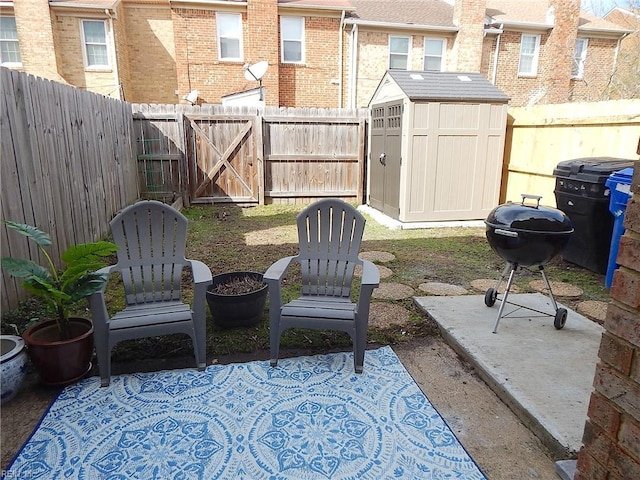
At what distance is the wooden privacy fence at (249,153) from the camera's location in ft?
25.4

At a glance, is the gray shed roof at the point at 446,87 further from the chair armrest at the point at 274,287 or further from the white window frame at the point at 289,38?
the white window frame at the point at 289,38

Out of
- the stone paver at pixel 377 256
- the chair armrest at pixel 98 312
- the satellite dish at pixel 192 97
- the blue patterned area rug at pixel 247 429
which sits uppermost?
the satellite dish at pixel 192 97

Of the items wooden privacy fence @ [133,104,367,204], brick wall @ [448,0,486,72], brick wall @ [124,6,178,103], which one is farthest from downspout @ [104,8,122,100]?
brick wall @ [448,0,486,72]

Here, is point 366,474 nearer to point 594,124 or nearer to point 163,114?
point 594,124

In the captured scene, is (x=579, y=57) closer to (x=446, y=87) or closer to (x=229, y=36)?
(x=446, y=87)

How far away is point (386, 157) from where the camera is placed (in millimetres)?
6910

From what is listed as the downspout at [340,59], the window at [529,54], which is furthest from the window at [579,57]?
the downspout at [340,59]

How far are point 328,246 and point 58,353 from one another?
1.82m

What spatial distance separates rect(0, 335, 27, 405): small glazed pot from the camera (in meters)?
2.18

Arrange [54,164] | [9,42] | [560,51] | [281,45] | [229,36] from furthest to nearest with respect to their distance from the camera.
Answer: [560,51] < [281,45] < [229,36] < [9,42] < [54,164]

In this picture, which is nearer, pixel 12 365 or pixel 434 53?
pixel 12 365

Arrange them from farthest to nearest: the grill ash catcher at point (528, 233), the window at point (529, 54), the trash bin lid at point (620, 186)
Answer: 1. the window at point (529, 54)
2. the trash bin lid at point (620, 186)
3. the grill ash catcher at point (528, 233)

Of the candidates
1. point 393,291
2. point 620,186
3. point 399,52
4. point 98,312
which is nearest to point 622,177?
point 620,186

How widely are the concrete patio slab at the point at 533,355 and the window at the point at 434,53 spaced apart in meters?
10.9
